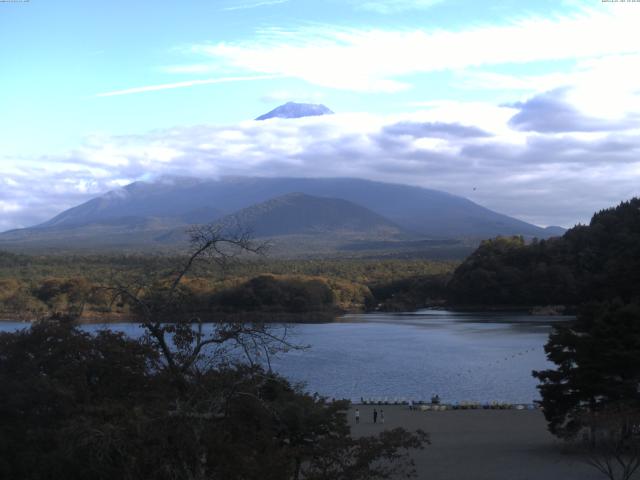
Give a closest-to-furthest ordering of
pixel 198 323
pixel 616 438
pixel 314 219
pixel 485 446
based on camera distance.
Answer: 1. pixel 198 323
2. pixel 616 438
3. pixel 485 446
4. pixel 314 219

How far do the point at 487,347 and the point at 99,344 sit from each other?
28.6 metres

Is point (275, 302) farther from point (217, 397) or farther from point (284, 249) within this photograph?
point (284, 249)

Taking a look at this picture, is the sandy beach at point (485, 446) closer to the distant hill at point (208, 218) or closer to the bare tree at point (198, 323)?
the bare tree at point (198, 323)

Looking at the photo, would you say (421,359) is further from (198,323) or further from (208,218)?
(208,218)

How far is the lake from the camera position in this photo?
911 inches

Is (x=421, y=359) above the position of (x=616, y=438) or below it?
below

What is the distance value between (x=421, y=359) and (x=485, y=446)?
15.7m

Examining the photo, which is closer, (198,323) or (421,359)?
(198,323)

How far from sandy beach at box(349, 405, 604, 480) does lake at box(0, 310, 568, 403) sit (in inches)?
111

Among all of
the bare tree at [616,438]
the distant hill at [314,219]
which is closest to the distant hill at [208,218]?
the distant hill at [314,219]

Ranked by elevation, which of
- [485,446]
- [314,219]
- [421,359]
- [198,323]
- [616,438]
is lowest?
[421,359]

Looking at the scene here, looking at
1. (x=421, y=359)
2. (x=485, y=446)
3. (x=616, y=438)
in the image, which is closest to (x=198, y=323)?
(x=616, y=438)

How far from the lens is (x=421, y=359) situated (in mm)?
30156

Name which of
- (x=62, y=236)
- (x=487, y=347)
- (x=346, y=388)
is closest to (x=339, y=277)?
(x=487, y=347)
